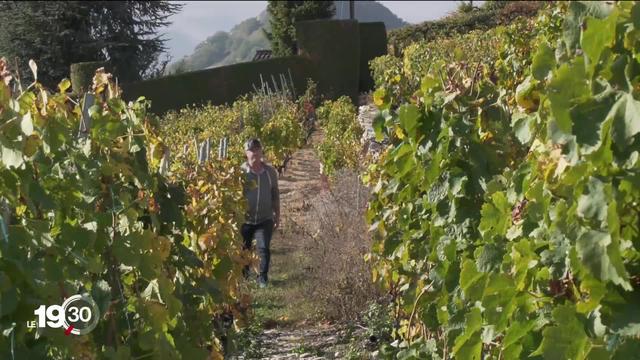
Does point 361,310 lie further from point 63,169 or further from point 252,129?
point 252,129

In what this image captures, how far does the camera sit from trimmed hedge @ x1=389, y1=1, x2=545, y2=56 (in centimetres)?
2548

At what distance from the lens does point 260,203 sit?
6898 mm

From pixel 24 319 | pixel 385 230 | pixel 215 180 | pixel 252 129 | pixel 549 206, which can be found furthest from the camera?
pixel 252 129

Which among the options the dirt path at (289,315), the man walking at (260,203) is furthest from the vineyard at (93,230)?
the man walking at (260,203)

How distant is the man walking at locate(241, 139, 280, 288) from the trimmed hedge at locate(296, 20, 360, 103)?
52.5 ft

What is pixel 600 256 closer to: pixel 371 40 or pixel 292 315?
pixel 292 315

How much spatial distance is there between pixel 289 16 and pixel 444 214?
27.6 metres

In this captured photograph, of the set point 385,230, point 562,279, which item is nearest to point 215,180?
point 385,230

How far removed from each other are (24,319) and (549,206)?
131 centimetres

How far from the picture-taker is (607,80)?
1.54m

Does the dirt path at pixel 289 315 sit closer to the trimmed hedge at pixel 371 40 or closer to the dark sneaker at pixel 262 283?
the dark sneaker at pixel 262 283

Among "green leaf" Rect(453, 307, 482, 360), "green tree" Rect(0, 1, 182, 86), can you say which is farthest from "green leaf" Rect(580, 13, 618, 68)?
"green tree" Rect(0, 1, 182, 86)

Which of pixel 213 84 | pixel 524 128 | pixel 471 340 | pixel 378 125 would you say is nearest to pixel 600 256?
pixel 524 128

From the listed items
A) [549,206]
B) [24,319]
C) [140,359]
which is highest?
[549,206]
